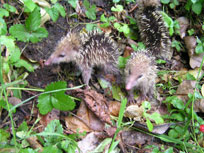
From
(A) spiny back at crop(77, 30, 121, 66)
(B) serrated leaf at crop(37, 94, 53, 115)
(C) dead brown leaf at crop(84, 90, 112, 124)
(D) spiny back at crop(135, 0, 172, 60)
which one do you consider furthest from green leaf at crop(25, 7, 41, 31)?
(D) spiny back at crop(135, 0, 172, 60)

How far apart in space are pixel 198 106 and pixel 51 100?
2097 mm

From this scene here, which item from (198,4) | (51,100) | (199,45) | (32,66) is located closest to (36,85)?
(32,66)

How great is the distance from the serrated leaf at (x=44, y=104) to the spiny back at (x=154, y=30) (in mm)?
2000

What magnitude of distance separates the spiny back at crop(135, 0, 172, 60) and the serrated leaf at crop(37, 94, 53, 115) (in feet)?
6.56

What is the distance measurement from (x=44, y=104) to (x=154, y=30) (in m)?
2.23

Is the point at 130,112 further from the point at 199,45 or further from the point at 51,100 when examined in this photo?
the point at 199,45

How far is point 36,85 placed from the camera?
9.57 feet

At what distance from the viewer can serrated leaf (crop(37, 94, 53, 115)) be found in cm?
247

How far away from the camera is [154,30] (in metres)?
3.61

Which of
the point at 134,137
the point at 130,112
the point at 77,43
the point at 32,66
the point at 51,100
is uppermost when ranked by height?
the point at 77,43

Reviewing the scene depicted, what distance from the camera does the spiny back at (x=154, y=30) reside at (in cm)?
359

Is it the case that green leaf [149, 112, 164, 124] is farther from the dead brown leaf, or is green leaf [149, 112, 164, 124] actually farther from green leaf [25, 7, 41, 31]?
green leaf [25, 7, 41, 31]

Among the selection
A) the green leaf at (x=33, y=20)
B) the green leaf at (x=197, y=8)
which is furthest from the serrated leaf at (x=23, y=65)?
the green leaf at (x=197, y=8)

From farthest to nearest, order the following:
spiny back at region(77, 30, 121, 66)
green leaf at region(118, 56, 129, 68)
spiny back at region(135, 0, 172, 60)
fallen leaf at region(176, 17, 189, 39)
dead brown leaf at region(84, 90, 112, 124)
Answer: fallen leaf at region(176, 17, 189, 39)
spiny back at region(135, 0, 172, 60)
green leaf at region(118, 56, 129, 68)
spiny back at region(77, 30, 121, 66)
dead brown leaf at region(84, 90, 112, 124)
